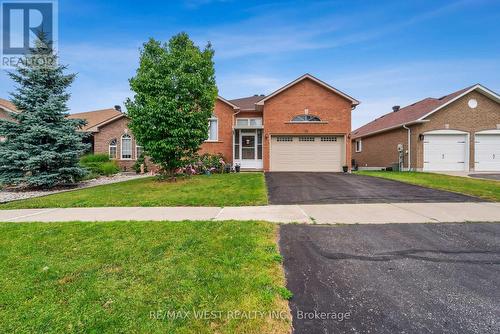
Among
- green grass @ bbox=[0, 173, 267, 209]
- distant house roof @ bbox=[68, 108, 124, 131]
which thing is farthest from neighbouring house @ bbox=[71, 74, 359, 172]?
distant house roof @ bbox=[68, 108, 124, 131]

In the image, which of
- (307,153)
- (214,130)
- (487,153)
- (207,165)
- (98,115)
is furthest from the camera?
(98,115)

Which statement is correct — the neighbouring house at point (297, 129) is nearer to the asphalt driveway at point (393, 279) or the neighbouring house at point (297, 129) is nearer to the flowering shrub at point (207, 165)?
the flowering shrub at point (207, 165)

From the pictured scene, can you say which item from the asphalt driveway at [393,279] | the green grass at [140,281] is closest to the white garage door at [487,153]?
the asphalt driveway at [393,279]

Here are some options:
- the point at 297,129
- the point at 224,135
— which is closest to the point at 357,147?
the point at 297,129

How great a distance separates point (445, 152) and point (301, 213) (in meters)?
17.4

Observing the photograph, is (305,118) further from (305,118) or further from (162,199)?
(162,199)

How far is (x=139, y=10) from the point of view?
12.1m

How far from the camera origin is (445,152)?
16906 millimetres

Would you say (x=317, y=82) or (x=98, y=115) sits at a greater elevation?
(x=317, y=82)

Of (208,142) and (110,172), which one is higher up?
(208,142)

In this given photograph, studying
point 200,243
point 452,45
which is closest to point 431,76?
point 452,45

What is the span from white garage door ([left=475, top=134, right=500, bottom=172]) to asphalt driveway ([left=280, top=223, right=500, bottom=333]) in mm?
17189

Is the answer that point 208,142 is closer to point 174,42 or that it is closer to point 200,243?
point 174,42

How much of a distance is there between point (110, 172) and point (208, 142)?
785 cm
